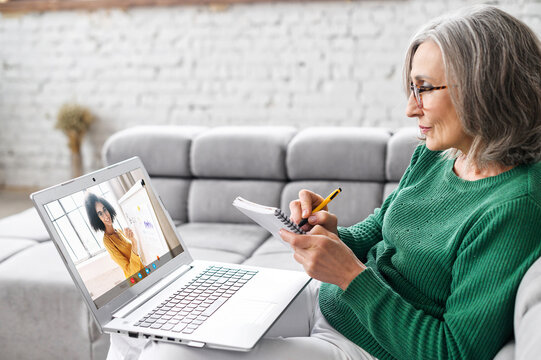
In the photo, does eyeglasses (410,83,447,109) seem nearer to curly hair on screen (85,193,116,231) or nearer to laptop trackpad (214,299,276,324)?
laptop trackpad (214,299,276,324)

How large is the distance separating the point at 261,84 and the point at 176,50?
774mm

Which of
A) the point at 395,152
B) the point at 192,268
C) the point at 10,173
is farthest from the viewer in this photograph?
the point at 10,173

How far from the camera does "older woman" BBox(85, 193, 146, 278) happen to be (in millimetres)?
1227

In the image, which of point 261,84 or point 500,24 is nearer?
point 500,24

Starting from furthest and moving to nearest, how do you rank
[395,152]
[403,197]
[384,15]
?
[384,15], [395,152], [403,197]

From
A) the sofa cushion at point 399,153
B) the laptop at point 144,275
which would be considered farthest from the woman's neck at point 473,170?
the sofa cushion at point 399,153

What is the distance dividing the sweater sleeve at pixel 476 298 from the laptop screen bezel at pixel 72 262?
21.4 inches

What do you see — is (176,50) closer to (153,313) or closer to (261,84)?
(261,84)

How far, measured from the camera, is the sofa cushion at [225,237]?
7.45ft

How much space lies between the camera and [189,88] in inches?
175

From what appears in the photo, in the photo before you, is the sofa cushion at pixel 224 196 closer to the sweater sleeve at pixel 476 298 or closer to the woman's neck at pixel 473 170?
the woman's neck at pixel 473 170

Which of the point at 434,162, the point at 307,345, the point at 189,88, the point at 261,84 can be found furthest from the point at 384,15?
the point at 307,345

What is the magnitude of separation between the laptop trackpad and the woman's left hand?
0.50 ft

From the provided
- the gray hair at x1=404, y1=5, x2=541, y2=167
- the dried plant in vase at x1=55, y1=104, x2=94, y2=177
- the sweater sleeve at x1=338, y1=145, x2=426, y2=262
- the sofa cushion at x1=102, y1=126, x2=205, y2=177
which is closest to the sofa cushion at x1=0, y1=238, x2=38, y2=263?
the sofa cushion at x1=102, y1=126, x2=205, y2=177
